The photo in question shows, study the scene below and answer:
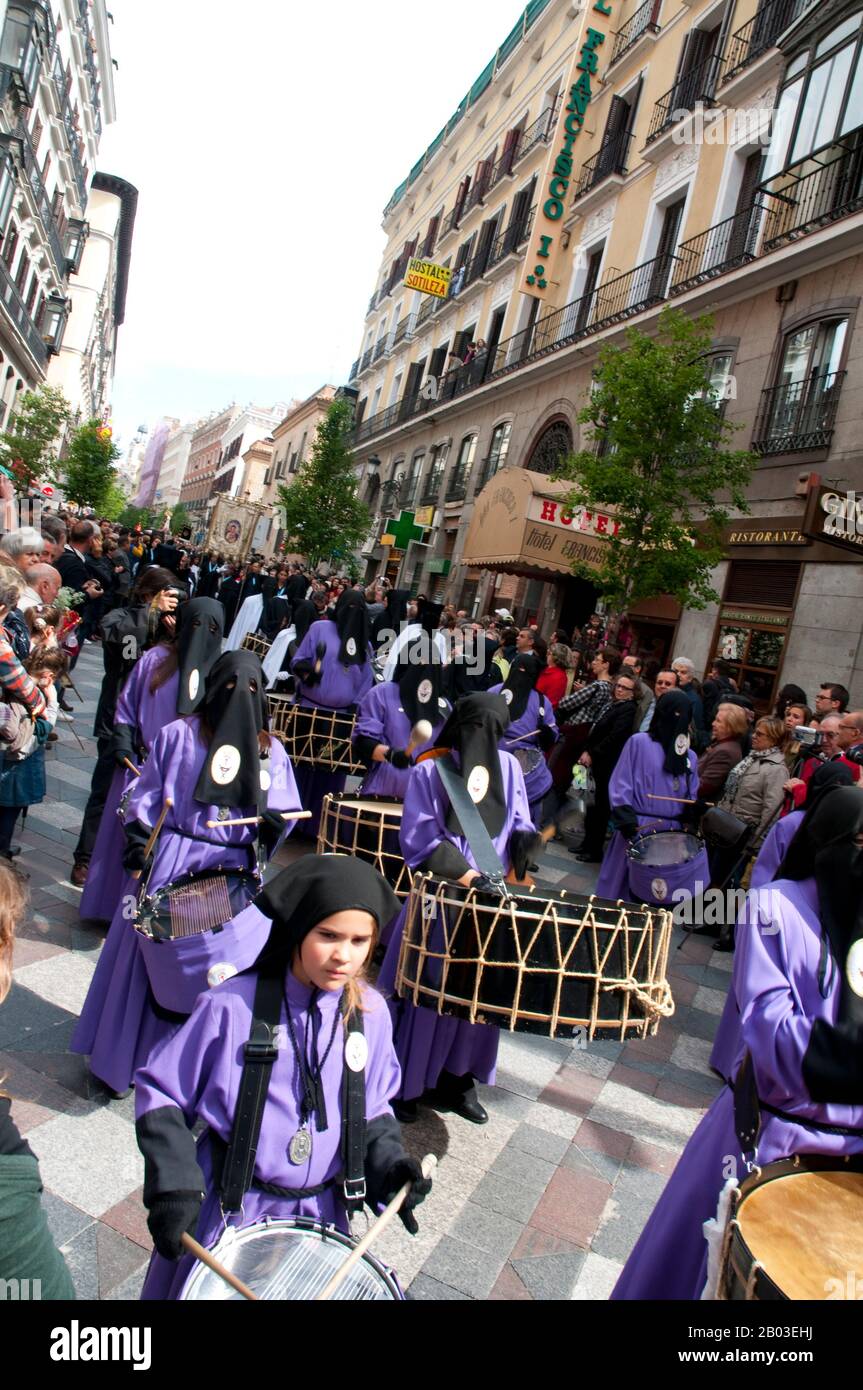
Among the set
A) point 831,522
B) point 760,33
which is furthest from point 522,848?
point 760,33

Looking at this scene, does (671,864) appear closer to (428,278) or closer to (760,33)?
(760,33)

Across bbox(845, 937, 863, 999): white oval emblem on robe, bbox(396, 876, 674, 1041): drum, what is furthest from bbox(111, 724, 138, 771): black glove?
bbox(845, 937, 863, 999): white oval emblem on robe

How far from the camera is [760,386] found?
46.7ft

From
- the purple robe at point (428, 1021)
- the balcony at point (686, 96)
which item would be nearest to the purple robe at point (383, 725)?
the purple robe at point (428, 1021)

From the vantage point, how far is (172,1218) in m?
1.82

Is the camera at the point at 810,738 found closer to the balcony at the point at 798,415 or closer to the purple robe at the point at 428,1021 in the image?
the purple robe at the point at 428,1021

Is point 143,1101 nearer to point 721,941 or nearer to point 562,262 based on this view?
point 721,941

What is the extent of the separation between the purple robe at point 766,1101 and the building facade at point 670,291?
7.73 m

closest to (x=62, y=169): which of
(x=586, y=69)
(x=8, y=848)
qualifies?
(x=586, y=69)

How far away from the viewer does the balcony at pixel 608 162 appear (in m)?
20.3

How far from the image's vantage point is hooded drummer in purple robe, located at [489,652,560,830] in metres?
8.55

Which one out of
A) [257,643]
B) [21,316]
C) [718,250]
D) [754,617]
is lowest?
[257,643]

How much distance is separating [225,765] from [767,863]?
2.72 m
